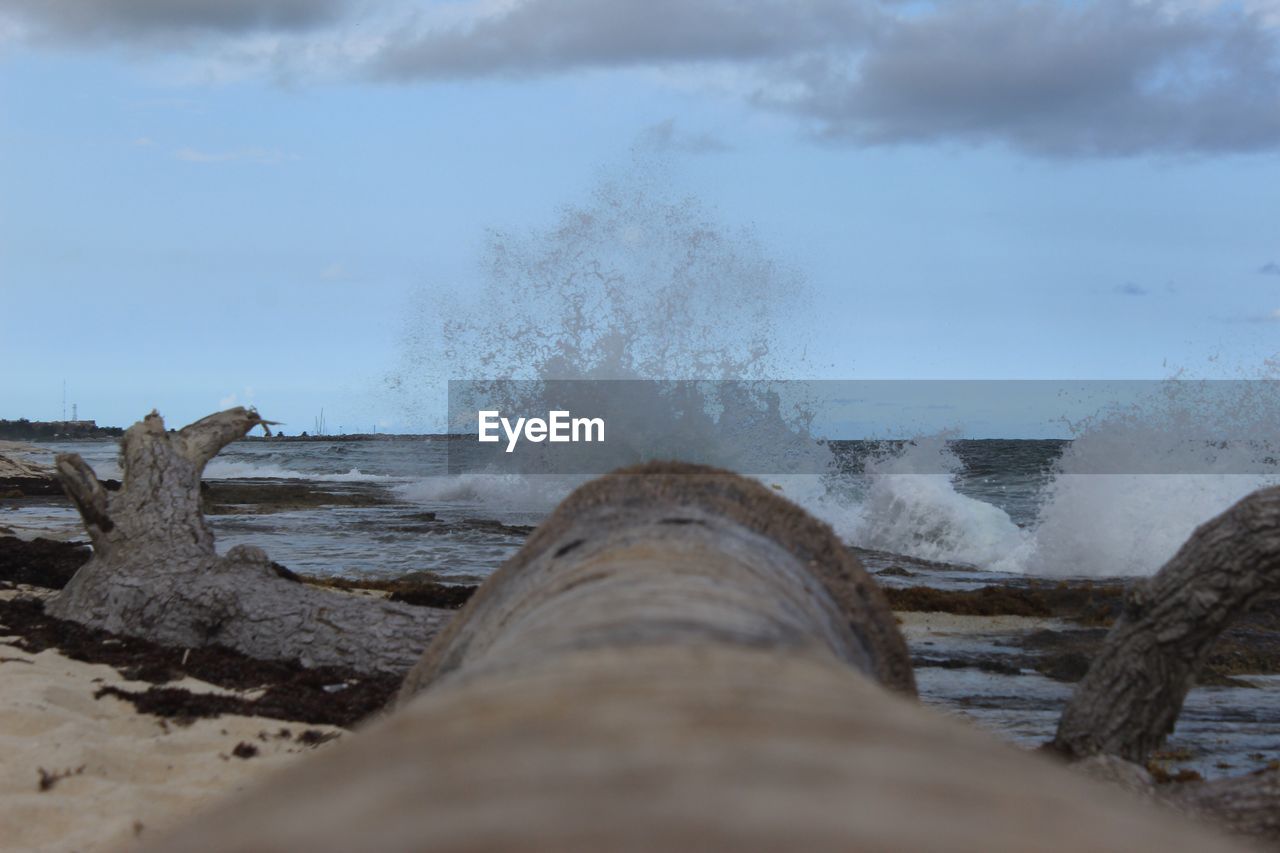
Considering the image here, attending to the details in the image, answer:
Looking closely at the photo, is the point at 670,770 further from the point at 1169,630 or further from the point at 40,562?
the point at 40,562

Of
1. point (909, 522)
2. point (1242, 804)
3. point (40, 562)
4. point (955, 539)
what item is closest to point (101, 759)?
point (1242, 804)

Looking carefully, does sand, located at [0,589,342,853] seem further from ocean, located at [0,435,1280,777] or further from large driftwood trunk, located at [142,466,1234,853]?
ocean, located at [0,435,1280,777]

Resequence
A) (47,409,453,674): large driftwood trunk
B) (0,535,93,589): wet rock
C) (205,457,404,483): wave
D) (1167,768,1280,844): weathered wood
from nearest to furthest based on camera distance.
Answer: (1167,768,1280,844): weathered wood < (47,409,453,674): large driftwood trunk < (0,535,93,589): wet rock < (205,457,404,483): wave

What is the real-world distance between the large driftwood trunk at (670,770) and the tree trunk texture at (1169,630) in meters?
3.18

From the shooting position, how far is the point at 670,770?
102 cm

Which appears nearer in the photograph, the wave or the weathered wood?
the weathered wood

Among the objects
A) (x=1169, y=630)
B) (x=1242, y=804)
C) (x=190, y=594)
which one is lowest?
(x=1242, y=804)

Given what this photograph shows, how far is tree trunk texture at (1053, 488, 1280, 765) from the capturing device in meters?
4.33

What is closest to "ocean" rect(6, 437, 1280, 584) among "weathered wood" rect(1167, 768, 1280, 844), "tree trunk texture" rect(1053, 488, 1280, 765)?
"tree trunk texture" rect(1053, 488, 1280, 765)

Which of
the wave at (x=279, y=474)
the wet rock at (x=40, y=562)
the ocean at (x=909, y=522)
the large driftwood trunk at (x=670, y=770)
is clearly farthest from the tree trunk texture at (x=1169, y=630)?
the wave at (x=279, y=474)

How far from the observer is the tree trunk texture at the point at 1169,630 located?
4.33 m

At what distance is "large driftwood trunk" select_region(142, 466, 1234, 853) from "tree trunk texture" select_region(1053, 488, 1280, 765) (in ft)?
10.4

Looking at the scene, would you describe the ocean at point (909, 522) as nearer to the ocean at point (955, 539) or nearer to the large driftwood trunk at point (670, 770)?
the ocean at point (955, 539)

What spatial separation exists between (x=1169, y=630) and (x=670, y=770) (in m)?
4.13
